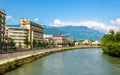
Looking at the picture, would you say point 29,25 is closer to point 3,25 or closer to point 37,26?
point 37,26

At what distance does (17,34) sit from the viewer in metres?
164

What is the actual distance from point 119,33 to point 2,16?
45885 mm

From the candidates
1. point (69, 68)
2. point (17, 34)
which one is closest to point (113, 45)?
point (69, 68)

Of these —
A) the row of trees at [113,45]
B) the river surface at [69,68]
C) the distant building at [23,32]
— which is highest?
the distant building at [23,32]

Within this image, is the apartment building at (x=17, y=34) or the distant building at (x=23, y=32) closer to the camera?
the apartment building at (x=17, y=34)

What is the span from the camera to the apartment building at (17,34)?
162 metres

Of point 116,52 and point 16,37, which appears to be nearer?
point 116,52

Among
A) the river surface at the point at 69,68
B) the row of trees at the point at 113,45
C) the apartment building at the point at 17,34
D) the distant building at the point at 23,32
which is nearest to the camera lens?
the river surface at the point at 69,68

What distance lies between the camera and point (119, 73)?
4456 centimetres

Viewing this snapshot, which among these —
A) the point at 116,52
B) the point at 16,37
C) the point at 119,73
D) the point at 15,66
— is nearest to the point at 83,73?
the point at 119,73

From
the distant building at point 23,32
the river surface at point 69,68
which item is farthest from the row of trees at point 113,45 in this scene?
the distant building at point 23,32

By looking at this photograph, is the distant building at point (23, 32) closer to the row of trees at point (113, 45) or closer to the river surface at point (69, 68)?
the row of trees at point (113, 45)

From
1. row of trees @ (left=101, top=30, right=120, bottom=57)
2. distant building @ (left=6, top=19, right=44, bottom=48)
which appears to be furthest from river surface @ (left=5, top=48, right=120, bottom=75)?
distant building @ (left=6, top=19, right=44, bottom=48)

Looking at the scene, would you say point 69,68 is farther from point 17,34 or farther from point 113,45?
point 17,34
